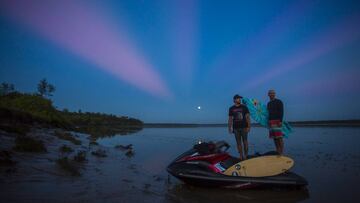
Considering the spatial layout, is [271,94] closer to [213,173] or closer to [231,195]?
[213,173]

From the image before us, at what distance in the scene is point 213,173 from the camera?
7.45 meters

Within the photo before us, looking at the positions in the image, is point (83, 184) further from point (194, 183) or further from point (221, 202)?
→ point (221, 202)

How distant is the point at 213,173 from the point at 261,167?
139 cm

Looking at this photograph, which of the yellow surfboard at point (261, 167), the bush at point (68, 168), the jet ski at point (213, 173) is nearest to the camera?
the jet ski at point (213, 173)

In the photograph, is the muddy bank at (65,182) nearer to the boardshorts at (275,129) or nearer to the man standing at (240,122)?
the man standing at (240,122)

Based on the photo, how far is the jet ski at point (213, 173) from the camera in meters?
7.28

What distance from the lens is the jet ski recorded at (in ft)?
23.9

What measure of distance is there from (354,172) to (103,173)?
8349 millimetres

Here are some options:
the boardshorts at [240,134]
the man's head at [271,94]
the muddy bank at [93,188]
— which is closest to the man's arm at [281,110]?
the man's head at [271,94]

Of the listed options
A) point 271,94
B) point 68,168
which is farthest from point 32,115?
point 271,94

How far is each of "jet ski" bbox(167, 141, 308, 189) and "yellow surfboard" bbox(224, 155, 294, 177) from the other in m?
0.18

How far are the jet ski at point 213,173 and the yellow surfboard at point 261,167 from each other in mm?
181

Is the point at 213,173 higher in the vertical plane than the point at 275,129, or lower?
lower

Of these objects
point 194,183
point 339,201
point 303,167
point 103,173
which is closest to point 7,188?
point 103,173
